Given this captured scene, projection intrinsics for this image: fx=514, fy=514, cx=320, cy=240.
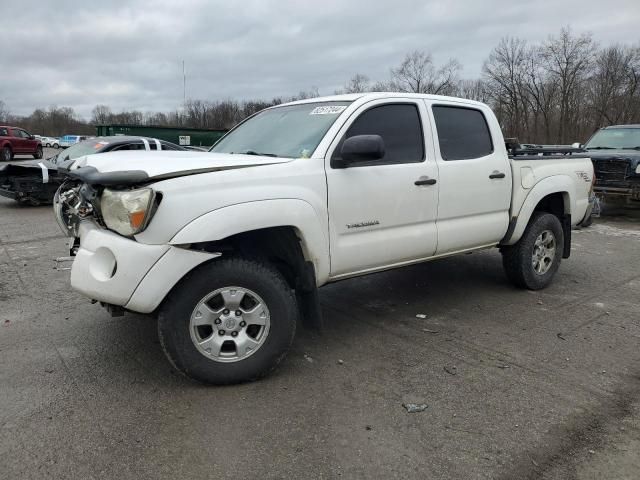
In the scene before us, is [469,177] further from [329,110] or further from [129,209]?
[129,209]

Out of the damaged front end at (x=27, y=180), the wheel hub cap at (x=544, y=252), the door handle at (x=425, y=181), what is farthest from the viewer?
the damaged front end at (x=27, y=180)

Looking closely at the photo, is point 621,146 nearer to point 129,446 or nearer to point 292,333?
point 292,333

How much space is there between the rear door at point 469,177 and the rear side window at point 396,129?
0.21 m

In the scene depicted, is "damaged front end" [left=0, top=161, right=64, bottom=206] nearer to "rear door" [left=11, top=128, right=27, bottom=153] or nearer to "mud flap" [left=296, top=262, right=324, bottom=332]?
"mud flap" [left=296, top=262, right=324, bottom=332]

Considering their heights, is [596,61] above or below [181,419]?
above

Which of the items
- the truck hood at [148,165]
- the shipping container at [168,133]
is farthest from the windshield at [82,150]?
the shipping container at [168,133]

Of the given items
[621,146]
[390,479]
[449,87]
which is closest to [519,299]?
[390,479]

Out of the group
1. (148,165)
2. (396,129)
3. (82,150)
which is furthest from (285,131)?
(82,150)

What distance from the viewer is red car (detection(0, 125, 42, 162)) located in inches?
1094

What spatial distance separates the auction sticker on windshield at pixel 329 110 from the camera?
3968mm

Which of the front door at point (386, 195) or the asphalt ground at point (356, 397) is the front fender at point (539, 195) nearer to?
the asphalt ground at point (356, 397)

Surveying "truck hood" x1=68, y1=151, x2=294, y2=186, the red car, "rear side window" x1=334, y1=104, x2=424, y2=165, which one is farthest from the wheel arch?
the red car

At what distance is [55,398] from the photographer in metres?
3.16

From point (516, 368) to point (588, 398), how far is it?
511 mm
